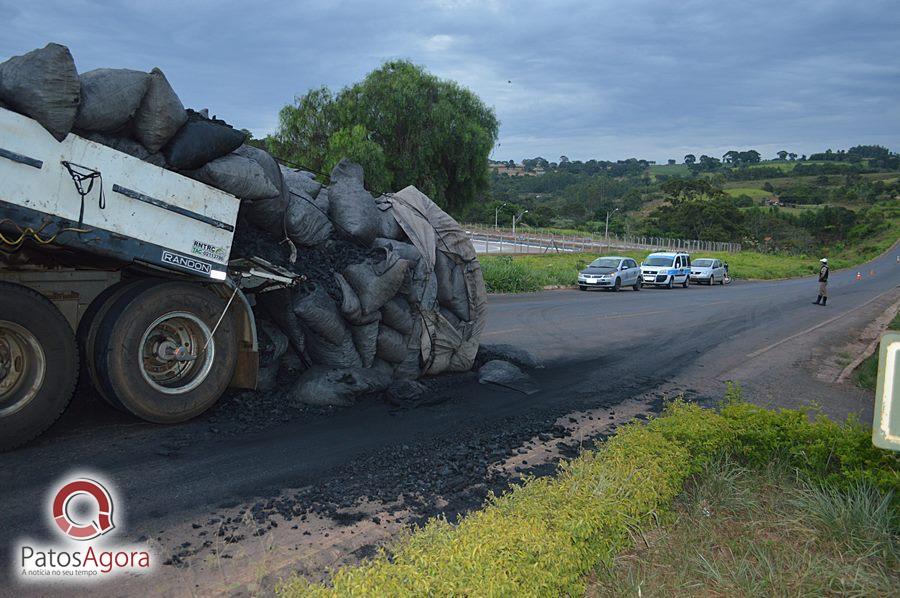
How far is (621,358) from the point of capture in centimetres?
1097

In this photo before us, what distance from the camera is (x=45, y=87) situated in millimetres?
4762

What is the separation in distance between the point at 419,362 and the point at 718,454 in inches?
150

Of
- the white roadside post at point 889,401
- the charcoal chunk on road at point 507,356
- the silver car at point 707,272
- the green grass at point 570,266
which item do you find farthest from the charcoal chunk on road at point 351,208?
the silver car at point 707,272

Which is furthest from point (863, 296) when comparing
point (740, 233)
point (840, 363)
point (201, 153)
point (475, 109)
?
point (740, 233)

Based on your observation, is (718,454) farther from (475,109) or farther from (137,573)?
(475,109)

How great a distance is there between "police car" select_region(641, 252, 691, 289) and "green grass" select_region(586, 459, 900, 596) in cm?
2728

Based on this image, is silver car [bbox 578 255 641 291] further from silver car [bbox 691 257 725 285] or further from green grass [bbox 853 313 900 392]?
green grass [bbox 853 313 900 392]

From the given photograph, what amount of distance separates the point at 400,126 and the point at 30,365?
22.8 m

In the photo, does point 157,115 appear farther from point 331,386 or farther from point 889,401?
point 889,401

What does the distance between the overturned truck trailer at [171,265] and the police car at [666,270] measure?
25740 millimetres

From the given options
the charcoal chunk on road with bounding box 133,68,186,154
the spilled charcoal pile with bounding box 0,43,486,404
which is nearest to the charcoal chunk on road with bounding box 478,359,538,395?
the spilled charcoal pile with bounding box 0,43,486,404

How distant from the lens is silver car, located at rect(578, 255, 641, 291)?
27.1 m

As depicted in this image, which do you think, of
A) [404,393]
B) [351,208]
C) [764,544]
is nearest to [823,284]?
[404,393]

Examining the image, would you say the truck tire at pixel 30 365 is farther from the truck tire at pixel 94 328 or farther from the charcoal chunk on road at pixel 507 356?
the charcoal chunk on road at pixel 507 356
